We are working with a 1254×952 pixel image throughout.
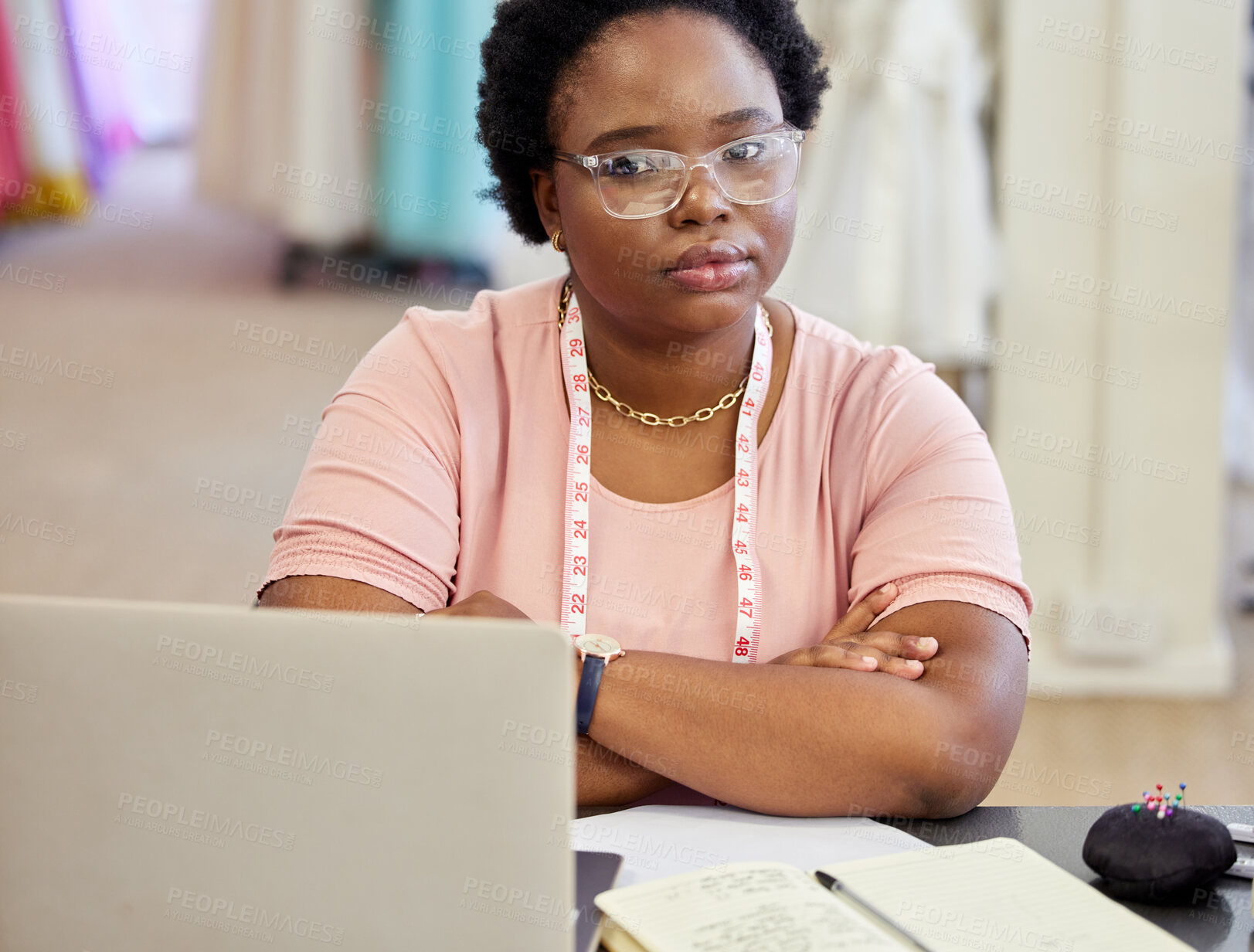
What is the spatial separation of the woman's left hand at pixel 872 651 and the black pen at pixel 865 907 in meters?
0.31

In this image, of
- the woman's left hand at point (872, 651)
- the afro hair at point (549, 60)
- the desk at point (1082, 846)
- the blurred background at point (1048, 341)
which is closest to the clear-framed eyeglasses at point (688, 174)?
the afro hair at point (549, 60)

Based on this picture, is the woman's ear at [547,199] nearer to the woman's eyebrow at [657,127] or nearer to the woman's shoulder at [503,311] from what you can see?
the woman's shoulder at [503,311]

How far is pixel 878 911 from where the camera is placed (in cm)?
82

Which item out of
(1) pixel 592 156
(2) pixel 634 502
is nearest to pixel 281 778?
(2) pixel 634 502

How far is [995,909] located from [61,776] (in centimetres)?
56

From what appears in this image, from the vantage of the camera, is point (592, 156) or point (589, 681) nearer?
point (589, 681)

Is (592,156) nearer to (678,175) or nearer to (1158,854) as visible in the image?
(678,175)

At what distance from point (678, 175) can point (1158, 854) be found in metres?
0.76

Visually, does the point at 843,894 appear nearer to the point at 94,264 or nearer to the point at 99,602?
the point at 99,602

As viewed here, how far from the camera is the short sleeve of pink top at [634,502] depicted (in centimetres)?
129

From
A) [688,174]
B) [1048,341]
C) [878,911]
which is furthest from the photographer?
[1048,341]

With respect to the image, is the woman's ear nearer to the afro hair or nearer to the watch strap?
the afro hair

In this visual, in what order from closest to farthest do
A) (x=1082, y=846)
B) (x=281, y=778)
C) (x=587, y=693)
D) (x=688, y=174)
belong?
(x=281, y=778) → (x=1082, y=846) → (x=587, y=693) → (x=688, y=174)

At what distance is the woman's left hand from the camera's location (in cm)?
115
